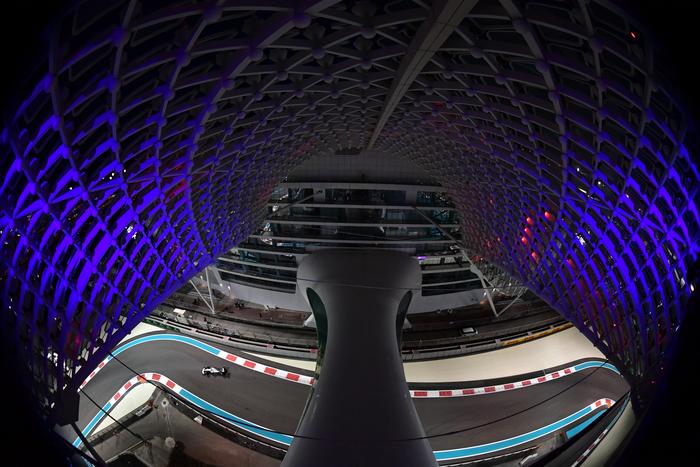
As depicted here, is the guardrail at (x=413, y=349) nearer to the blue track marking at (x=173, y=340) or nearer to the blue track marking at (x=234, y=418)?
the blue track marking at (x=173, y=340)

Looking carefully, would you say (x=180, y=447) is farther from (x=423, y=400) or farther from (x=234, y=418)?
(x=423, y=400)

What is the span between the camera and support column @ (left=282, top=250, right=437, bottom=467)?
1005 centimetres

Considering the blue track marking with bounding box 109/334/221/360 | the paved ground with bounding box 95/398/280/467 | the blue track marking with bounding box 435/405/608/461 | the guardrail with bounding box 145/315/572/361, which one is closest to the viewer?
the paved ground with bounding box 95/398/280/467

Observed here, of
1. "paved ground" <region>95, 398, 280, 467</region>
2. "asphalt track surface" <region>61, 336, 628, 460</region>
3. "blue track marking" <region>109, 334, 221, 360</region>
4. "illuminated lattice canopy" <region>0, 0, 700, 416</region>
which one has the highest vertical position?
"illuminated lattice canopy" <region>0, 0, 700, 416</region>

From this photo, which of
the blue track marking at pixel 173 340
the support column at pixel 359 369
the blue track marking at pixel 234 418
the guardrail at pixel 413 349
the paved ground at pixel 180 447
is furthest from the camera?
the blue track marking at pixel 173 340

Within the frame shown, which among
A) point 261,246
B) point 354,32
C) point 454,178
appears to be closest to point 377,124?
point 454,178

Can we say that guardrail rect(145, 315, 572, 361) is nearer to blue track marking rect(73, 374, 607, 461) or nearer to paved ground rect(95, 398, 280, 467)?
blue track marking rect(73, 374, 607, 461)

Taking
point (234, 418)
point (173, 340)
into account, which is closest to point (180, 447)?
point (234, 418)

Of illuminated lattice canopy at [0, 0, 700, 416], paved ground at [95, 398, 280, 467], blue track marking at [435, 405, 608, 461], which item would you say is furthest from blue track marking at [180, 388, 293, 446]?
illuminated lattice canopy at [0, 0, 700, 416]

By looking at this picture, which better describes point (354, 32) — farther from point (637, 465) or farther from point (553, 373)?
point (553, 373)

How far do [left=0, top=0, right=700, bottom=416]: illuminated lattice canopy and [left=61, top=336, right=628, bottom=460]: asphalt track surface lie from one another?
10544 millimetres

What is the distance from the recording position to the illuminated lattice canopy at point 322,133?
6438mm

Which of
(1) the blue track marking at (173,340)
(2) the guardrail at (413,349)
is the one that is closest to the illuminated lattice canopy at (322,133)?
(2) the guardrail at (413,349)

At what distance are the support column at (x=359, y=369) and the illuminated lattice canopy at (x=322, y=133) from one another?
23.0 ft
